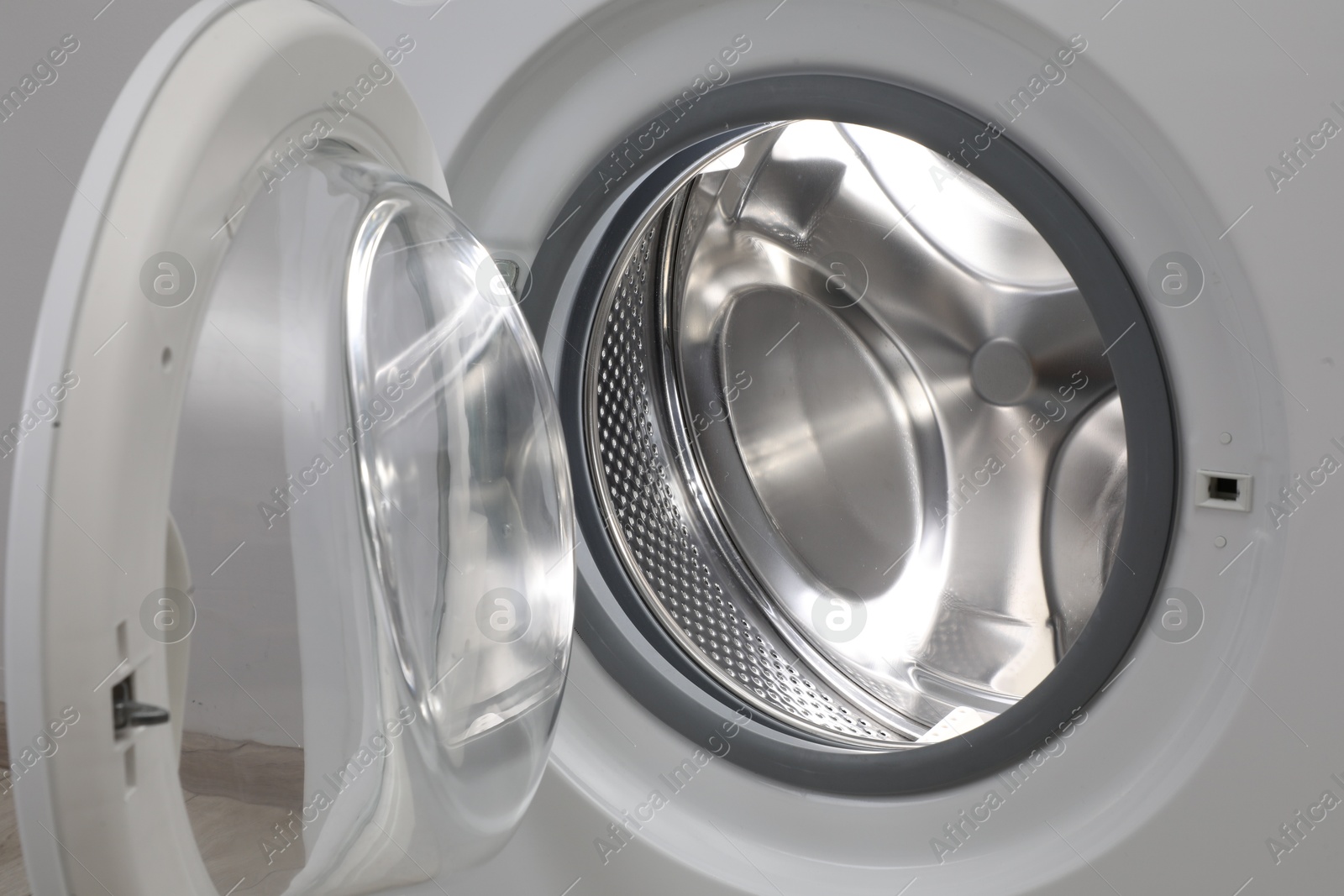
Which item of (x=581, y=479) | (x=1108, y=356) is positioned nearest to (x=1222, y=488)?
(x=1108, y=356)

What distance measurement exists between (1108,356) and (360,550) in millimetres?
435

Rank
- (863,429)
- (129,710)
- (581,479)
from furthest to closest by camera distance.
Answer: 1. (863,429)
2. (581,479)
3. (129,710)

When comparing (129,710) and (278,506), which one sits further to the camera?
(278,506)

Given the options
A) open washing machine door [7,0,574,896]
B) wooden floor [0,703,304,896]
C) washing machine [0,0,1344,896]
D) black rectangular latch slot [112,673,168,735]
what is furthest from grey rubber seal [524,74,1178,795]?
black rectangular latch slot [112,673,168,735]

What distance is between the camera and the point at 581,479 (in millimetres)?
812

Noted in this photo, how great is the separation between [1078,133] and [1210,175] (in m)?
0.08

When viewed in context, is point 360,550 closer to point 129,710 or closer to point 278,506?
point 278,506

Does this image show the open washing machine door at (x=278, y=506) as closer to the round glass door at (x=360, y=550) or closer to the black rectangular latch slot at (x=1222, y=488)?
the round glass door at (x=360, y=550)

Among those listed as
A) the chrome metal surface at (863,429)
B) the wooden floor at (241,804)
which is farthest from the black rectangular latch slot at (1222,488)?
the wooden floor at (241,804)

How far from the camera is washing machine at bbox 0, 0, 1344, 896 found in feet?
1.24

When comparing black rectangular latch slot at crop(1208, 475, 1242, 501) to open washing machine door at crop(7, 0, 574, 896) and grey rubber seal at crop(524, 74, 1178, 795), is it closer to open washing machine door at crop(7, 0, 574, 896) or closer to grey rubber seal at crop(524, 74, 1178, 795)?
grey rubber seal at crop(524, 74, 1178, 795)

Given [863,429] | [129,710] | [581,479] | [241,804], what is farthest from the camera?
[863,429]

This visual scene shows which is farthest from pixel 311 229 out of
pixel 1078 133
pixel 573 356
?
pixel 1078 133

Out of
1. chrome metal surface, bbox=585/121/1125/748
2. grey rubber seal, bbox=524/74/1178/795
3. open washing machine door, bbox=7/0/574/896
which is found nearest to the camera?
open washing machine door, bbox=7/0/574/896
